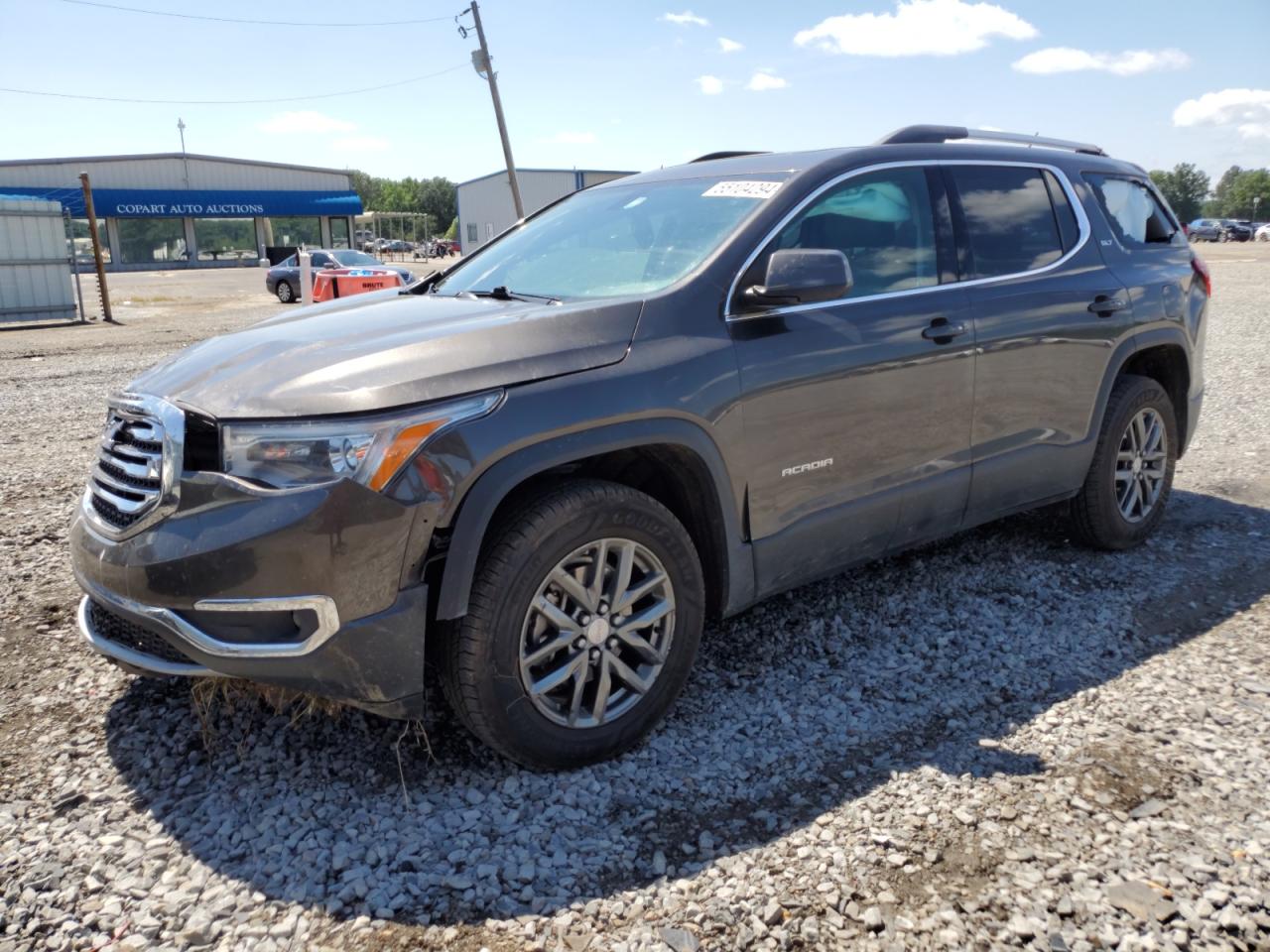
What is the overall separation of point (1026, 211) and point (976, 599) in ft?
5.81

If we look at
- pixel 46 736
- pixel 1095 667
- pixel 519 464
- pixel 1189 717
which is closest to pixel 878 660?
pixel 1095 667

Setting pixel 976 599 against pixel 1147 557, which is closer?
pixel 976 599

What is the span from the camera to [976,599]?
443 centimetres

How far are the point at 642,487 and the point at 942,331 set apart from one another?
1403 millimetres

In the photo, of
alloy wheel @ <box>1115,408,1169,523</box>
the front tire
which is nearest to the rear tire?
alloy wheel @ <box>1115,408,1169,523</box>

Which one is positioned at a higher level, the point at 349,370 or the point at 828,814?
the point at 349,370

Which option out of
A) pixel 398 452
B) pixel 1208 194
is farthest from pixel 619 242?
pixel 1208 194

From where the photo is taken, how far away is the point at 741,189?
→ 3.70 m

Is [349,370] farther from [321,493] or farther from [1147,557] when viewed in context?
[1147,557]

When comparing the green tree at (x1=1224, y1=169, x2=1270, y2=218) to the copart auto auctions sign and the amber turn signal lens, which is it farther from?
the amber turn signal lens

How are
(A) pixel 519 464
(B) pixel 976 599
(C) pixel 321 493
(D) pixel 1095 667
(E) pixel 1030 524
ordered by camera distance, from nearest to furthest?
(C) pixel 321 493 < (A) pixel 519 464 < (D) pixel 1095 667 < (B) pixel 976 599 < (E) pixel 1030 524

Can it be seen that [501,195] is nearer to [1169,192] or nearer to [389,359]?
[389,359]

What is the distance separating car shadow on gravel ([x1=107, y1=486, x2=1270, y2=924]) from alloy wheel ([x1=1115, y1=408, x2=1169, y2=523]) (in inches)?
22.3

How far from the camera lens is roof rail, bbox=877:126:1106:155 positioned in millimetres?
4172
